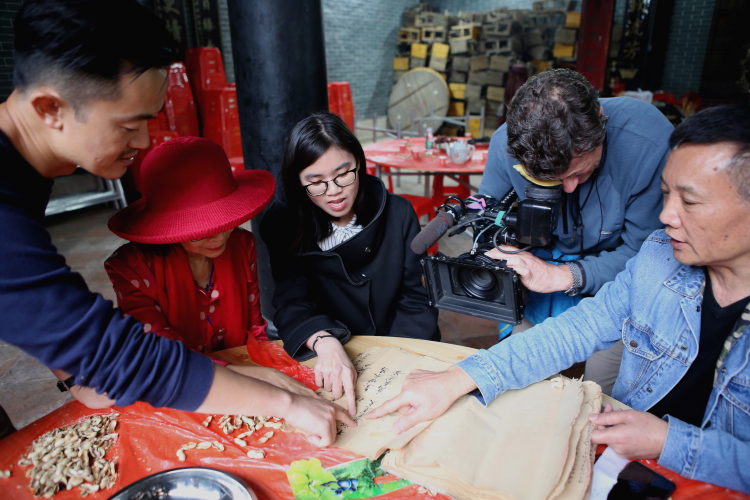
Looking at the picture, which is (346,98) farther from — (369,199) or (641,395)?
(641,395)

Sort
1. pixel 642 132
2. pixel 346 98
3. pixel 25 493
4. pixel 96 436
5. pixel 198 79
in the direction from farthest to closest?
pixel 346 98
pixel 198 79
pixel 642 132
pixel 96 436
pixel 25 493

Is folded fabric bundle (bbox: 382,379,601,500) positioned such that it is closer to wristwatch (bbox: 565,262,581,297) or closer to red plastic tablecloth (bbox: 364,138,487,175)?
wristwatch (bbox: 565,262,581,297)

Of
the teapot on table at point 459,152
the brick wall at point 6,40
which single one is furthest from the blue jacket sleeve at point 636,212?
the brick wall at point 6,40

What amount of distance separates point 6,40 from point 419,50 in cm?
692

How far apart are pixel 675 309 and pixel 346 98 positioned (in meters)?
6.26

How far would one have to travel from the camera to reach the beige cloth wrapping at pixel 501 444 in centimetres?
92

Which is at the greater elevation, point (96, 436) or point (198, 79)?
point (198, 79)

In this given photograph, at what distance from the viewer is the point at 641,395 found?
4.05 ft

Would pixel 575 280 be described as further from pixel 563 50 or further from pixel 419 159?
pixel 563 50

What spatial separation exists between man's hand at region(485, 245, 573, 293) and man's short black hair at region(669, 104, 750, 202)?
546mm

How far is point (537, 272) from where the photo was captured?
154cm

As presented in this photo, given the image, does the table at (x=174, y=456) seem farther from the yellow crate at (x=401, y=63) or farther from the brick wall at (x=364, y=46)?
the yellow crate at (x=401, y=63)

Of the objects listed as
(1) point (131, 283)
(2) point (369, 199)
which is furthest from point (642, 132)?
(1) point (131, 283)

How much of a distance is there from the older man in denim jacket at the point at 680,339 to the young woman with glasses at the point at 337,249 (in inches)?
19.7
